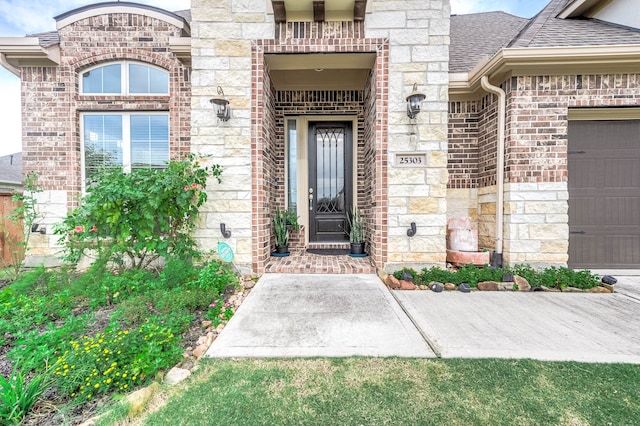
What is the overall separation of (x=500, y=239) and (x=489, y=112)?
6.06 feet

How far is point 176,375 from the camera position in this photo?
5.14ft

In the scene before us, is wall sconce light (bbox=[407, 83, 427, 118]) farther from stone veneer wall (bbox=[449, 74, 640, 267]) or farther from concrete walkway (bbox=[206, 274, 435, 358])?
concrete walkway (bbox=[206, 274, 435, 358])

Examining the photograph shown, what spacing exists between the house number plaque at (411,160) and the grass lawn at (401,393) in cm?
237

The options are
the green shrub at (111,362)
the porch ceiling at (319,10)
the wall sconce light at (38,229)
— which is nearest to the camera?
the green shrub at (111,362)

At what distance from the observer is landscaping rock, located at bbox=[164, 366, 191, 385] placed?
5.01 ft

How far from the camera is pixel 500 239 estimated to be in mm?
3605

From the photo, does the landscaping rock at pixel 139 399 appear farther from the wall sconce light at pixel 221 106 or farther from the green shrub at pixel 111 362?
the wall sconce light at pixel 221 106

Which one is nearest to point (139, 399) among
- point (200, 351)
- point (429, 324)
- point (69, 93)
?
point (200, 351)

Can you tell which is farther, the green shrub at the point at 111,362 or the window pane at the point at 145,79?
the window pane at the point at 145,79

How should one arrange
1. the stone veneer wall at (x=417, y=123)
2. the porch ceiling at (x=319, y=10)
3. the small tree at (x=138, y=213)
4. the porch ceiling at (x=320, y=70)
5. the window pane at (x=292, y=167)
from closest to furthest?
1. the small tree at (x=138, y=213)
2. the porch ceiling at (x=319, y=10)
3. the stone veneer wall at (x=417, y=123)
4. the porch ceiling at (x=320, y=70)
5. the window pane at (x=292, y=167)

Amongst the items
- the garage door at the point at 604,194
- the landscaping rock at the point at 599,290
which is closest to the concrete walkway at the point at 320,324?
the landscaping rock at the point at 599,290

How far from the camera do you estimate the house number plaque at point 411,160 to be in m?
3.44

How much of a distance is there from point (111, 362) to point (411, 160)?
3.43 meters

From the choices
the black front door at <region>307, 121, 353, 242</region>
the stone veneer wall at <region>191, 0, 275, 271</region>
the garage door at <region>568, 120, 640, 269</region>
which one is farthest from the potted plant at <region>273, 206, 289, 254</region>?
the garage door at <region>568, 120, 640, 269</region>
